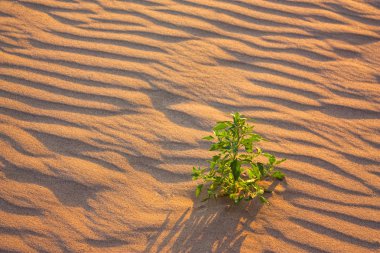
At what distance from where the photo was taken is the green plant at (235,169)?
2744 millimetres

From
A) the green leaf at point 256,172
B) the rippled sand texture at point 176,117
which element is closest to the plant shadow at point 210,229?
the rippled sand texture at point 176,117

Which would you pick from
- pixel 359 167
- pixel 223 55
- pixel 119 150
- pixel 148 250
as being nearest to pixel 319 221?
pixel 359 167

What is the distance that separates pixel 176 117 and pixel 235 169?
77 centimetres

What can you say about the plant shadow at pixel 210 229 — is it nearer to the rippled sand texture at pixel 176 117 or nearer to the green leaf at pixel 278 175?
the rippled sand texture at pixel 176 117

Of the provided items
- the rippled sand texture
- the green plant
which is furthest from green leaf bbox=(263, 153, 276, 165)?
the rippled sand texture

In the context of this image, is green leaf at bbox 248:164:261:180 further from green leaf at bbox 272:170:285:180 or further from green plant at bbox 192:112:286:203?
green leaf at bbox 272:170:285:180

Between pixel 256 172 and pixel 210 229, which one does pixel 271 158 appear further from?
pixel 210 229

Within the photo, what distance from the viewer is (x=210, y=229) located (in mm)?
2742

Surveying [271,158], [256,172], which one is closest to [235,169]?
[256,172]

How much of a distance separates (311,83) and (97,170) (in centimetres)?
160

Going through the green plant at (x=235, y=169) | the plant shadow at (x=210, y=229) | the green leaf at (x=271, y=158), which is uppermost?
the green leaf at (x=271, y=158)

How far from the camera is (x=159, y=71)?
12.0 ft

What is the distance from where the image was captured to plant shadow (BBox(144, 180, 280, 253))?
8.75ft

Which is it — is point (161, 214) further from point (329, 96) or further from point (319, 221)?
point (329, 96)
